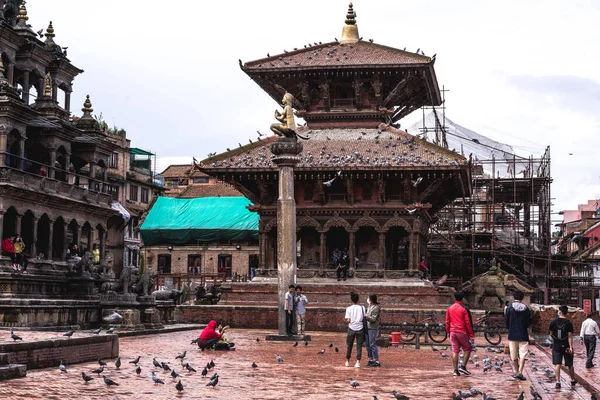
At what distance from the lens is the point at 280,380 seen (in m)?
18.0

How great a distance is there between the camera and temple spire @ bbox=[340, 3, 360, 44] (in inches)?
1962

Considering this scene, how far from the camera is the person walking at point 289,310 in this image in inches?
1156

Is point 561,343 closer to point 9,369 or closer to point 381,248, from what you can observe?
point 9,369

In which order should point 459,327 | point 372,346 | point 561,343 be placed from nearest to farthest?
point 561,343 → point 459,327 → point 372,346

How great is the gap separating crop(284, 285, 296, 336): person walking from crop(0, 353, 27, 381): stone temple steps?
13.5 metres

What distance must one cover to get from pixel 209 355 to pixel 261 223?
2003 cm

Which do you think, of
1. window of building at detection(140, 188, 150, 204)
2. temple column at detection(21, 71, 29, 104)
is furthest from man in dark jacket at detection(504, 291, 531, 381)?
window of building at detection(140, 188, 150, 204)

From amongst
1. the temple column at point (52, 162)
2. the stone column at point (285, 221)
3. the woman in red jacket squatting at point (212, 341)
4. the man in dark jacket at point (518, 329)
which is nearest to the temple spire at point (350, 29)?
the temple column at point (52, 162)

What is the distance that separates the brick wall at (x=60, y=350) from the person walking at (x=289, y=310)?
8877 mm

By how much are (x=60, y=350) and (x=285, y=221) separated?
40.4ft

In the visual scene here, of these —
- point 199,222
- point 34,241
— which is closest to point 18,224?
point 34,241

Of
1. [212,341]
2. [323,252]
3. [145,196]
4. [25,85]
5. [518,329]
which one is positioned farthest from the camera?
[145,196]

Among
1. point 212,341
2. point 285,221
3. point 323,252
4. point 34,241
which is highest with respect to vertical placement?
point 285,221

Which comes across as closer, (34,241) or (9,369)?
(9,369)
